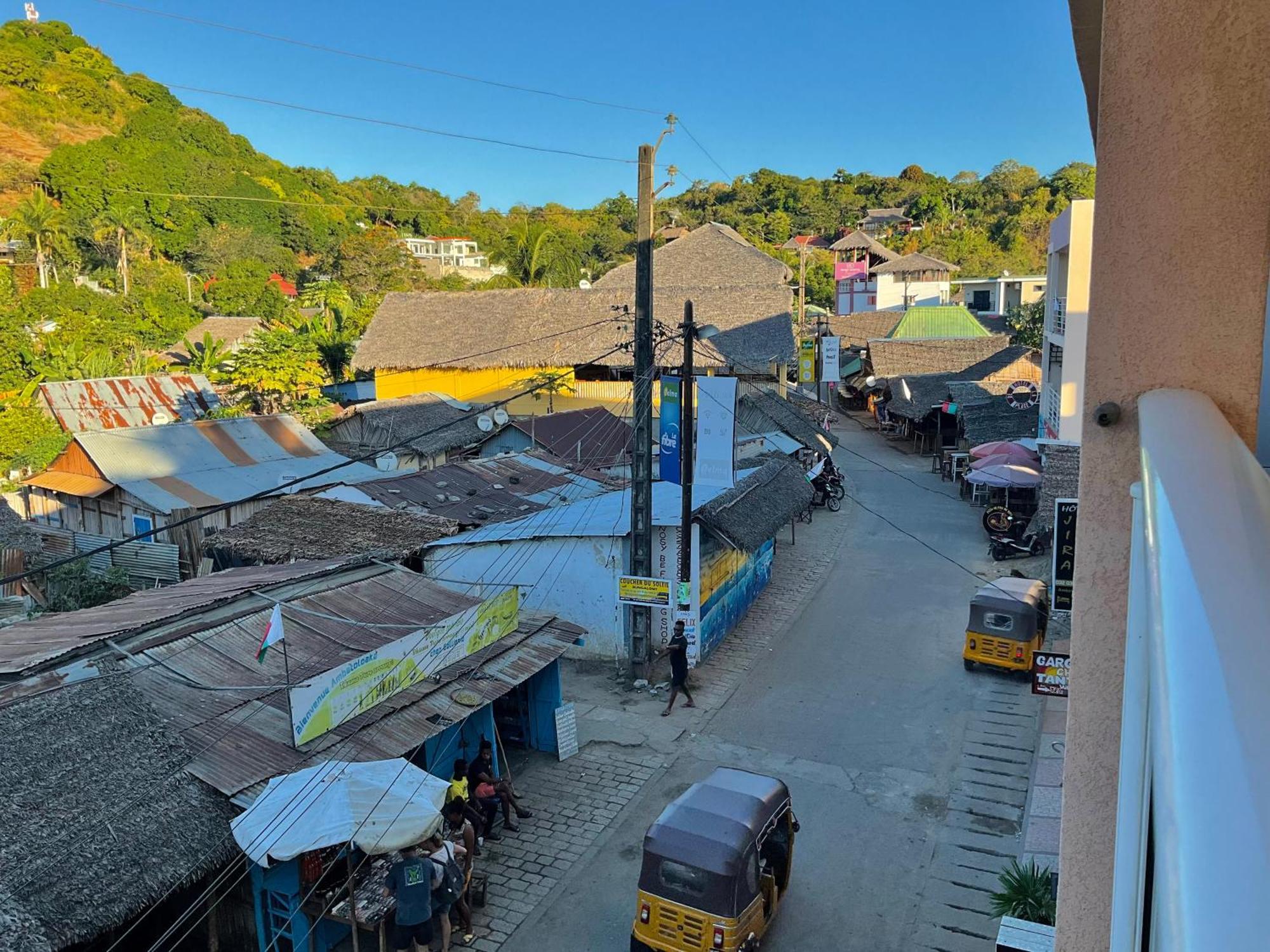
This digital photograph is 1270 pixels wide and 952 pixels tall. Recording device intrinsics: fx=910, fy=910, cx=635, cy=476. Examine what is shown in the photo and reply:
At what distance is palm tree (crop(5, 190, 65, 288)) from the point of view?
59250 mm

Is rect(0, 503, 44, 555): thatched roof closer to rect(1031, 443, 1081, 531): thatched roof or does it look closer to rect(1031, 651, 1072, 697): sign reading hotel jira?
rect(1031, 651, 1072, 697): sign reading hotel jira

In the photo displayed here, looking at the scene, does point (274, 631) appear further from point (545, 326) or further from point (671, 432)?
point (545, 326)

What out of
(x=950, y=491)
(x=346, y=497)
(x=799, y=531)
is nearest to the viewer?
(x=346, y=497)

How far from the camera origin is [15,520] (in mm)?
20922

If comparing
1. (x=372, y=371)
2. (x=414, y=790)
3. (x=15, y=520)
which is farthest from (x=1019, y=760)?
(x=372, y=371)

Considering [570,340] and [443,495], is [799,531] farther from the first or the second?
[570,340]

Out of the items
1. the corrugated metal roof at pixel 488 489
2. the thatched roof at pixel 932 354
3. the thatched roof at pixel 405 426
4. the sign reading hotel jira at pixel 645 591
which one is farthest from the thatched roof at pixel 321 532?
the thatched roof at pixel 932 354

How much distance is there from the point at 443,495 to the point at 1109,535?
19.2 meters

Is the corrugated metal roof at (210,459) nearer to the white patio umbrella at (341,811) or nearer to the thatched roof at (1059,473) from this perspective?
the white patio umbrella at (341,811)

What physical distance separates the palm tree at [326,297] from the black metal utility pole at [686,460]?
4679 centimetres

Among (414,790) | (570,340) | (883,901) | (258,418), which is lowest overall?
(883,901)

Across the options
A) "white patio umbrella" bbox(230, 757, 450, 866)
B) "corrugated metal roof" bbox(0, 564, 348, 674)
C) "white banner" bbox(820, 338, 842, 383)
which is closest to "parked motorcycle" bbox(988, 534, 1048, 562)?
"white banner" bbox(820, 338, 842, 383)

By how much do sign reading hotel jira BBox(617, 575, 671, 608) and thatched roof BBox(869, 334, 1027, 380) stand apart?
2864cm

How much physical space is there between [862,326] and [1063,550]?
1778 inches
